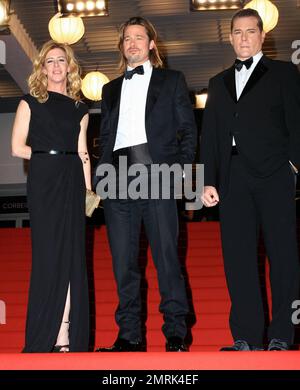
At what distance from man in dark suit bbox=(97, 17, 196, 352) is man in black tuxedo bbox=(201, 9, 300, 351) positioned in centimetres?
20

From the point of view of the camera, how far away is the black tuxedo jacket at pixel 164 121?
126 inches

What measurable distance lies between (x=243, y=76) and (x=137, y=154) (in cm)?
57

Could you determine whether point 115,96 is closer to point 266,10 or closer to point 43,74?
point 43,74

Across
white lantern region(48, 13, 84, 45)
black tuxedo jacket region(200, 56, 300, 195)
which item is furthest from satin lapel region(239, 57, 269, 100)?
white lantern region(48, 13, 84, 45)

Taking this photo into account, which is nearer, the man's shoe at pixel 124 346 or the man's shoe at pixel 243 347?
the man's shoe at pixel 243 347

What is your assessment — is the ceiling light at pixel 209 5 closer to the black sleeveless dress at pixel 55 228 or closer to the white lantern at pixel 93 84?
the white lantern at pixel 93 84

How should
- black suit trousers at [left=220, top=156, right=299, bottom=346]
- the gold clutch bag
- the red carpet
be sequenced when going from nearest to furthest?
the red carpet < black suit trousers at [left=220, top=156, right=299, bottom=346] < the gold clutch bag

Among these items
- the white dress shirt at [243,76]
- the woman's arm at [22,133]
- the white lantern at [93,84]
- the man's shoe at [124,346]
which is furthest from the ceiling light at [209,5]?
the man's shoe at [124,346]

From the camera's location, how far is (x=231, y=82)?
319 centimetres

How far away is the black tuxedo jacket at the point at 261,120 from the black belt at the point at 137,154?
0.28 metres

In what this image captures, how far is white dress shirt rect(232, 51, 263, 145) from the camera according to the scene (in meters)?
3.15

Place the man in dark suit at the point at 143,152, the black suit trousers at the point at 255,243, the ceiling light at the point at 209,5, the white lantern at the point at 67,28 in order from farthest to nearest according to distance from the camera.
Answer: the ceiling light at the point at 209,5, the white lantern at the point at 67,28, the man in dark suit at the point at 143,152, the black suit trousers at the point at 255,243

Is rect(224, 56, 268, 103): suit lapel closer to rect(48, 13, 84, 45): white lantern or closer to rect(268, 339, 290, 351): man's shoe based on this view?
rect(268, 339, 290, 351): man's shoe
